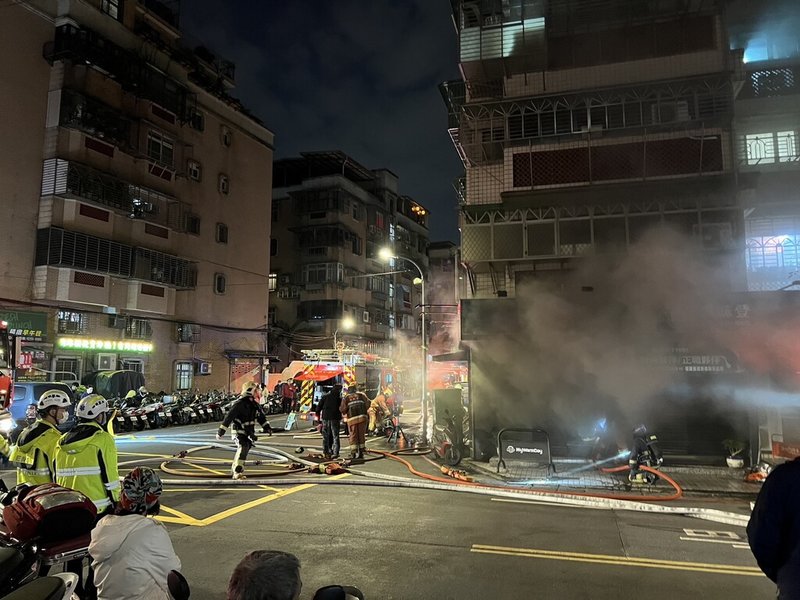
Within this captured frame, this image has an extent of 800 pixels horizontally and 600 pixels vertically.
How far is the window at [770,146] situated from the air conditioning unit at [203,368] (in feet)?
82.2

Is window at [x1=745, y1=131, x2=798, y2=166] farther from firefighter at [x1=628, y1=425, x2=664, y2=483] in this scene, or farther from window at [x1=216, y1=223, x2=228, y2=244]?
window at [x1=216, y1=223, x2=228, y2=244]

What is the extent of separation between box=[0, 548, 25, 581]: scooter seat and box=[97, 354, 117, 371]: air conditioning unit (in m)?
21.4

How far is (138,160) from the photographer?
25203 mm

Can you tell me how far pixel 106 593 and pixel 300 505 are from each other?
506 centimetres

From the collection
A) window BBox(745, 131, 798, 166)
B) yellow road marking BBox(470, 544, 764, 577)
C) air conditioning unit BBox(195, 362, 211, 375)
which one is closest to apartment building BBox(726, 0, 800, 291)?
window BBox(745, 131, 798, 166)

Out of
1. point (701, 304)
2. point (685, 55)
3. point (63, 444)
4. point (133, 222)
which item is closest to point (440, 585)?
point (63, 444)

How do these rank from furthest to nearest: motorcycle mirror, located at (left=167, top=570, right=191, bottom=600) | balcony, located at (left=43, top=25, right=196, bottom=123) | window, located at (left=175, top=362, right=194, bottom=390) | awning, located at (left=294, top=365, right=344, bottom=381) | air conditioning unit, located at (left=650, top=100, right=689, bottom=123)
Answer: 1. window, located at (left=175, top=362, right=194, bottom=390)
2. balcony, located at (left=43, top=25, right=196, bottom=123)
3. awning, located at (left=294, top=365, right=344, bottom=381)
4. air conditioning unit, located at (left=650, top=100, right=689, bottom=123)
5. motorcycle mirror, located at (left=167, top=570, right=191, bottom=600)

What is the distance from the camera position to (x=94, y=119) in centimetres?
2266

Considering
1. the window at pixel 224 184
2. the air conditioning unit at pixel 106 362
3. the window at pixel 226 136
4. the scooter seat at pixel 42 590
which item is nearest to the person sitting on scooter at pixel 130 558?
→ the scooter seat at pixel 42 590

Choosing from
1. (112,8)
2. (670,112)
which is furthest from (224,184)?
(670,112)

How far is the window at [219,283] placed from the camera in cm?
3001

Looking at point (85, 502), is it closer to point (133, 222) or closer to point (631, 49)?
point (631, 49)

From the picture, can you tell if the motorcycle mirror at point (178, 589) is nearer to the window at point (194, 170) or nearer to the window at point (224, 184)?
the window at point (194, 170)

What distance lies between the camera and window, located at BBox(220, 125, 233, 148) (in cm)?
3134
